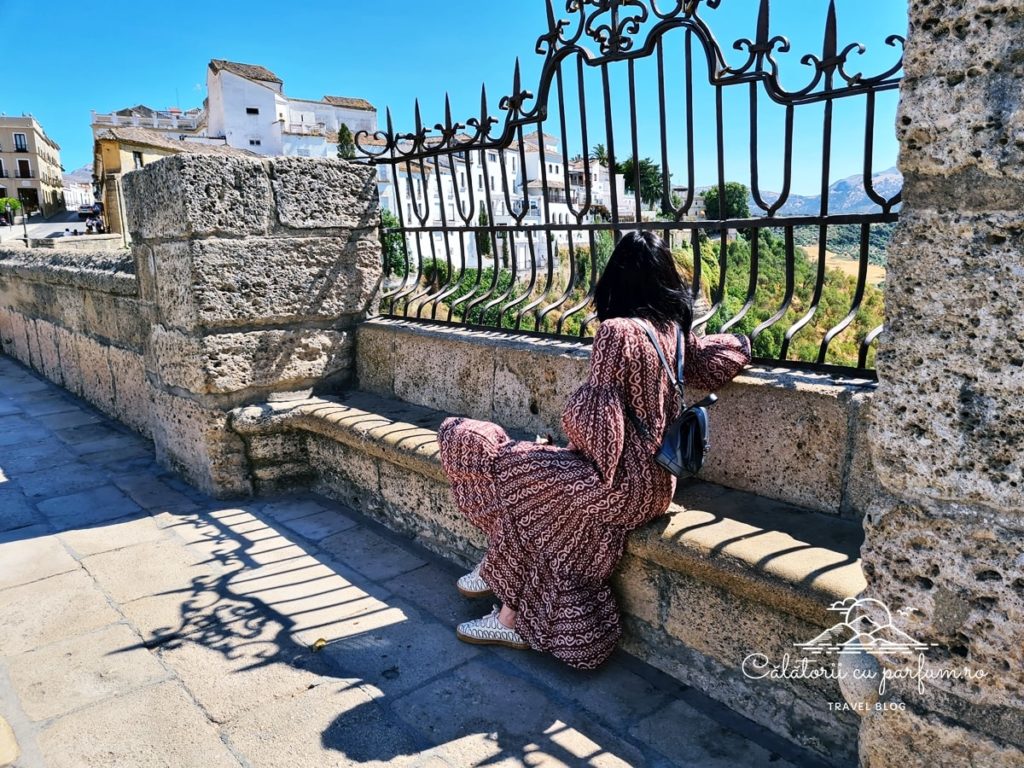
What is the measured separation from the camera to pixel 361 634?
8.81 feet

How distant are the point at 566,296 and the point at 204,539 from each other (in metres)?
2.09

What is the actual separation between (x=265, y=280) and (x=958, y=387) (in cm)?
343

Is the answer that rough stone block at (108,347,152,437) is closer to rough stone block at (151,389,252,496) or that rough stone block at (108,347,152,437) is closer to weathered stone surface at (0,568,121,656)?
rough stone block at (151,389,252,496)

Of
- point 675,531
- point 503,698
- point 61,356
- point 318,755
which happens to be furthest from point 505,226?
point 61,356

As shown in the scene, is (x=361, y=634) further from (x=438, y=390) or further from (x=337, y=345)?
(x=337, y=345)

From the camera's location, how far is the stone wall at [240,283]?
3.81m

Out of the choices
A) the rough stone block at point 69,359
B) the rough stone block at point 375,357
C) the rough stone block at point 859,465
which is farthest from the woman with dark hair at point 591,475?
the rough stone block at point 69,359

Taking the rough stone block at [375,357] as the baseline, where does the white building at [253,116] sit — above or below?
above

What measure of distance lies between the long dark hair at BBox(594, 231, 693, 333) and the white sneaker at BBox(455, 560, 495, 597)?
3.83 feet

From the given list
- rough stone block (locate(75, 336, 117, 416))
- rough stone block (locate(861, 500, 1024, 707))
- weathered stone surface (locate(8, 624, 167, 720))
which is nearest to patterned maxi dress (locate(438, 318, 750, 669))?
Answer: rough stone block (locate(861, 500, 1024, 707))

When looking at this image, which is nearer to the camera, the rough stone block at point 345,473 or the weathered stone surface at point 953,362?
the weathered stone surface at point 953,362

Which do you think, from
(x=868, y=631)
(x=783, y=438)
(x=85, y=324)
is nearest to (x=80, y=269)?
(x=85, y=324)

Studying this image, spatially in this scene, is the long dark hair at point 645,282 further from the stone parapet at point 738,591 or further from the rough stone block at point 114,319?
the rough stone block at point 114,319

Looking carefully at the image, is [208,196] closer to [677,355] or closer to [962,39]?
[677,355]
